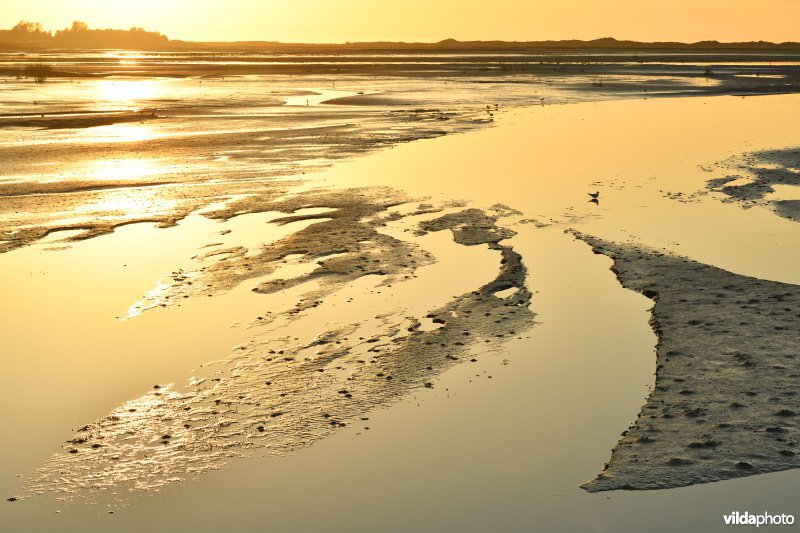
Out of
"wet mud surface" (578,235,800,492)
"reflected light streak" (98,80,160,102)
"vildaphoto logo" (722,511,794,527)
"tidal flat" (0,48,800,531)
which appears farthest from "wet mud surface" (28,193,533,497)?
"reflected light streak" (98,80,160,102)

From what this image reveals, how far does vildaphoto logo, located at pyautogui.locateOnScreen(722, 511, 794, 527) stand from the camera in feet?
22.9

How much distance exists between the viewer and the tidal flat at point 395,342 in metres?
7.51

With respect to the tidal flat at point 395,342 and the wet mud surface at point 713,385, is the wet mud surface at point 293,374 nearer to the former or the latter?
the tidal flat at point 395,342

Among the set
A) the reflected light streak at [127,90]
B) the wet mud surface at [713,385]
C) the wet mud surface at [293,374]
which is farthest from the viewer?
the reflected light streak at [127,90]

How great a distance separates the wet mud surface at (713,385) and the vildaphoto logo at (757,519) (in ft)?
1.64

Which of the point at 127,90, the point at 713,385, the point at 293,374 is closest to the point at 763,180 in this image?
the point at 713,385

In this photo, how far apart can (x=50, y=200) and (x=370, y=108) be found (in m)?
26.8

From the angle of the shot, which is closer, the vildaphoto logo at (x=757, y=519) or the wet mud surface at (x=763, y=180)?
the vildaphoto logo at (x=757, y=519)

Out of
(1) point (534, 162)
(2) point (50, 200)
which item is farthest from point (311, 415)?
(1) point (534, 162)

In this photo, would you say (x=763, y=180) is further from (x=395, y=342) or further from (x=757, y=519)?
(x=757, y=519)

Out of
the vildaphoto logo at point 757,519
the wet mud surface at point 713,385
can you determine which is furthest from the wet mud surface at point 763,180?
the vildaphoto logo at point 757,519

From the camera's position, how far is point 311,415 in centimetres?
884

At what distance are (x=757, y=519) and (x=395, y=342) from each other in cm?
487

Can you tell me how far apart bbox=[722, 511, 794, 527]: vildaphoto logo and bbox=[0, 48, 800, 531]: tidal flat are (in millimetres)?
106
